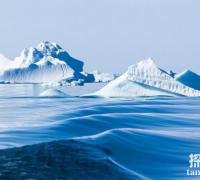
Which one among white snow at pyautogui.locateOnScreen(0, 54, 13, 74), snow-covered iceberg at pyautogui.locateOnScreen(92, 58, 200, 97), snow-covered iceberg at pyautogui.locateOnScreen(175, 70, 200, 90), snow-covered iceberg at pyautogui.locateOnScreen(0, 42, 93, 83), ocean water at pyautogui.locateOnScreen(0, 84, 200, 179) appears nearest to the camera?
ocean water at pyautogui.locateOnScreen(0, 84, 200, 179)

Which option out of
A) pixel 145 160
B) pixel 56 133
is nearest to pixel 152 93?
pixel 56 133

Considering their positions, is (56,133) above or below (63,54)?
below

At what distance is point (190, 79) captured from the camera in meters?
24.7

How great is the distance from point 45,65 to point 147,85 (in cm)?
4469

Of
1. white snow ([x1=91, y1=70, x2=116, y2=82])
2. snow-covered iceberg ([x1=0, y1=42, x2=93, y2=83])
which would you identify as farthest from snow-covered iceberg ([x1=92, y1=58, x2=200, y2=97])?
white snow ([x1=91, y1=70, x2=116, y2=82])

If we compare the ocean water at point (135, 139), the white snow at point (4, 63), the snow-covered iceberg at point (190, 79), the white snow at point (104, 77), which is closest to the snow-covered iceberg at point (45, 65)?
the white snow at point (104, 77)

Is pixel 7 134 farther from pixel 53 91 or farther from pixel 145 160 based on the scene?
pixel 53 91

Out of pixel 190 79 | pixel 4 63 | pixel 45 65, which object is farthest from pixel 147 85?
pixel 4 63

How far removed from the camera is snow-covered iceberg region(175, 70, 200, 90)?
2406 cm

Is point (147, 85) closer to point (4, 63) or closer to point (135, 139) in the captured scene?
point (135, 139)

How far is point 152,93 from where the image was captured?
22.0 m

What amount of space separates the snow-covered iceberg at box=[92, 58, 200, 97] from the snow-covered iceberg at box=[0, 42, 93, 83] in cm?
4029

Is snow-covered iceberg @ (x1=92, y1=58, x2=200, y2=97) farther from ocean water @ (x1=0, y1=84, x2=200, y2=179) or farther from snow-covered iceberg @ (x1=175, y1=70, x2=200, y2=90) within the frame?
ocean water @ (x1=0, y1=84, x2=200, y2=179)

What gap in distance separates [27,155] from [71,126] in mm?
3531
